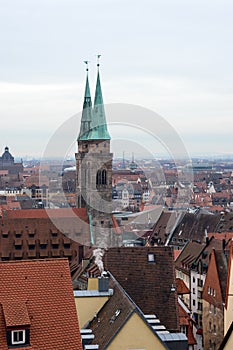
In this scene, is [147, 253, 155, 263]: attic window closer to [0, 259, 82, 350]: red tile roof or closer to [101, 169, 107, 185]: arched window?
[0, 259, 82, 350]: red tile roof

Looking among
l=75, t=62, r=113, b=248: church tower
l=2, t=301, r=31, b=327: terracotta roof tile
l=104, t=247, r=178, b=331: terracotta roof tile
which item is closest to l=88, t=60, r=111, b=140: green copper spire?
l=75, t=62, r=113, b=248: church tower

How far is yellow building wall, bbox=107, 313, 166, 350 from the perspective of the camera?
2756 cm

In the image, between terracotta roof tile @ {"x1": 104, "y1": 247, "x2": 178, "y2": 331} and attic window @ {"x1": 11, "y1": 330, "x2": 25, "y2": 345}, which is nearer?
attic window @ {"x1": 11, "y1": 330, "x2": 25, "y2": 345}

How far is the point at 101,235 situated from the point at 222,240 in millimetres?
21351

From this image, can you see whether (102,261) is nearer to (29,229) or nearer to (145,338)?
(145,338)

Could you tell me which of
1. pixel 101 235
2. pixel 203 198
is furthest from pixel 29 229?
pixel 203 198

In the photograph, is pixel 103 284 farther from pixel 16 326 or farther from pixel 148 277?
pixel 16 326

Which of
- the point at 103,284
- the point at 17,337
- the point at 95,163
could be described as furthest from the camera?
the point at 95,163

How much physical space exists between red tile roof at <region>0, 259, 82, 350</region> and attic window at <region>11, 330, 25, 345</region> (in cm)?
24

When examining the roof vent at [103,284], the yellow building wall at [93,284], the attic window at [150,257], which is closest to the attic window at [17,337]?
the roof vent at [103,284]

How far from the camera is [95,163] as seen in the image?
8731 centimetres

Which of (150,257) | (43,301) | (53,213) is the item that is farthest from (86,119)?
(43,301)

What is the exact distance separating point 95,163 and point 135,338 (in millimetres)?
60140

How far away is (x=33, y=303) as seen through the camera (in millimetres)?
21594
